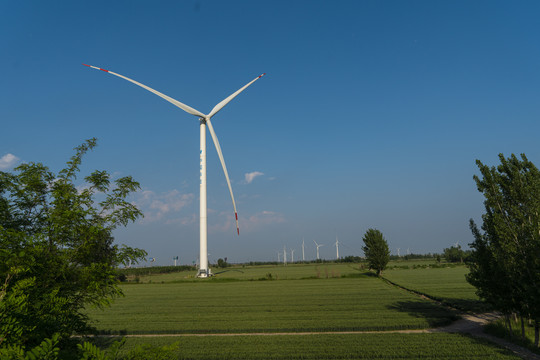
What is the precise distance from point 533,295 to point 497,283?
4090mm

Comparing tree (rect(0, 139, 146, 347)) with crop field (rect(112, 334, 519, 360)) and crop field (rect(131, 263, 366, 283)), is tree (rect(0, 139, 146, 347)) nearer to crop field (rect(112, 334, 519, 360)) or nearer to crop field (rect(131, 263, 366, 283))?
crop field (rect(112, 334, 519, 360))

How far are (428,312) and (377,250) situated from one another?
1774 inches

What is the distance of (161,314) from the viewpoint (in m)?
36.5

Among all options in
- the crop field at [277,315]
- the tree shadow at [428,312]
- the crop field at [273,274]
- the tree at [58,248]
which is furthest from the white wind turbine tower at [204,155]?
the tree at [58,248]

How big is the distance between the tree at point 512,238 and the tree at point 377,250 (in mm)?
53636

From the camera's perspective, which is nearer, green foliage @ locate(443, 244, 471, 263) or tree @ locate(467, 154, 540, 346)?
tree @ locate(467, 154, 540, 346)

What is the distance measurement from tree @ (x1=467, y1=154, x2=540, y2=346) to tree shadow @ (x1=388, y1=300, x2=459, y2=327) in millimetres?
6002

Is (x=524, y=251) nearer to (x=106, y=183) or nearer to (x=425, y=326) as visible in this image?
(x=425, y=326)

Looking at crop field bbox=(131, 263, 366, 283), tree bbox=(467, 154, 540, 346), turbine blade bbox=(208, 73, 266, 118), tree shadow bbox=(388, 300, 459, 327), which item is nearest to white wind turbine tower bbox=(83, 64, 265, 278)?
turbine blade bbox=(208, 73, 266, 118)

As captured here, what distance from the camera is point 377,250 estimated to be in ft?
251

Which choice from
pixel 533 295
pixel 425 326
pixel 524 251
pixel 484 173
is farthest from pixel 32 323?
pixel 425 326

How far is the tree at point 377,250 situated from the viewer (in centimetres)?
7631

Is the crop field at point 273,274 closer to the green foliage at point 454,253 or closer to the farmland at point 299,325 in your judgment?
the farmland at point 299,325

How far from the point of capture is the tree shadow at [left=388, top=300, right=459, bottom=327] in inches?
1125
